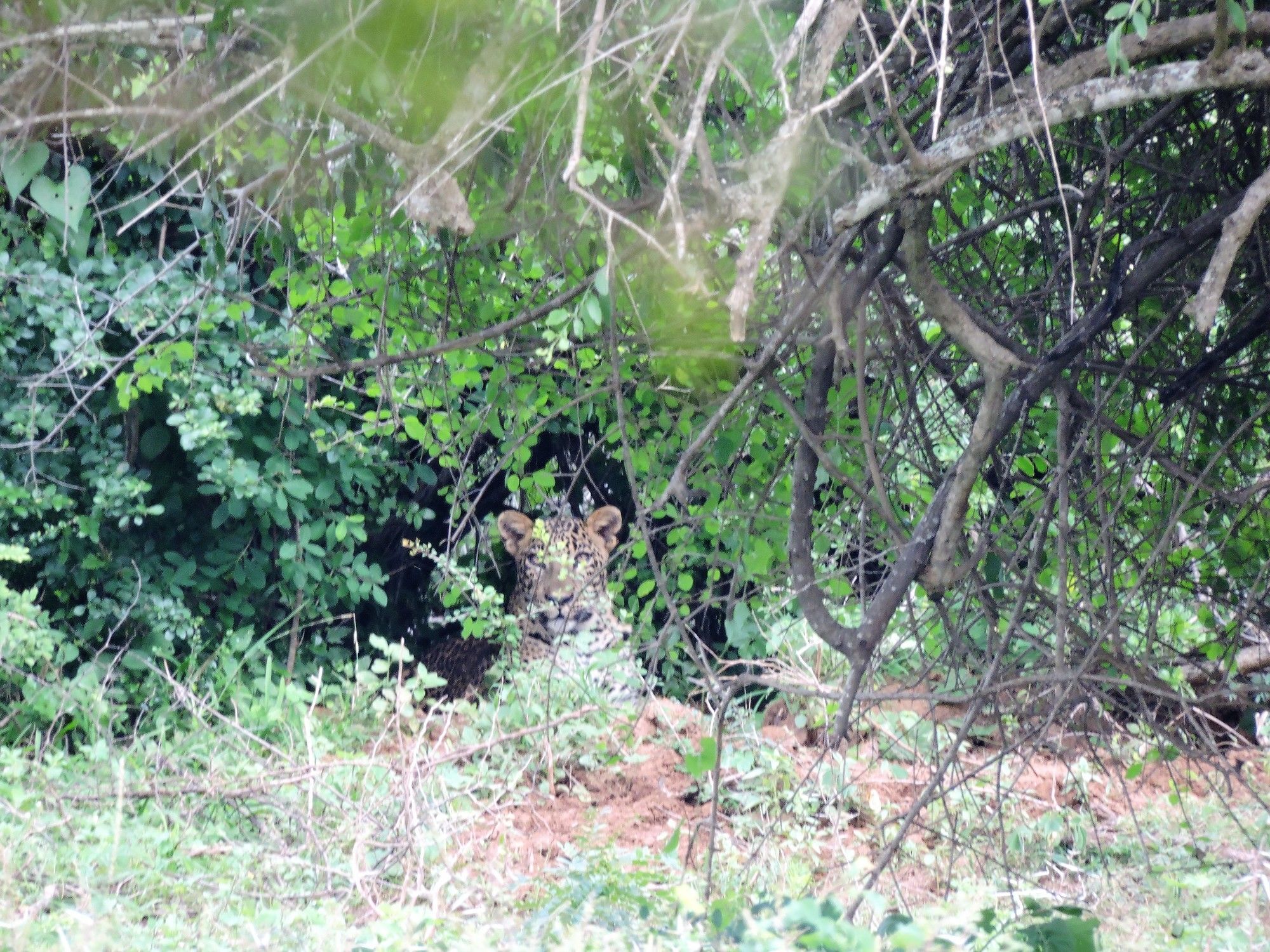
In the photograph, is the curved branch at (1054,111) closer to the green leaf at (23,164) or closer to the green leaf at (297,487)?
the green leaf at (23,164)

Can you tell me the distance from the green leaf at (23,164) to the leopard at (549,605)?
3.99m

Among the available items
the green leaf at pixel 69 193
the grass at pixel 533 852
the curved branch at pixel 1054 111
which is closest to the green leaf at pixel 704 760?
the grass at pixel 533 852

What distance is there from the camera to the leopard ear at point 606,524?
7.04 m

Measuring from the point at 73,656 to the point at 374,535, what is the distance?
1.94 m

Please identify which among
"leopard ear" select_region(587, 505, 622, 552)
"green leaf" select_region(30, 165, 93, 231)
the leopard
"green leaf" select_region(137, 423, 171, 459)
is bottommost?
the leopard

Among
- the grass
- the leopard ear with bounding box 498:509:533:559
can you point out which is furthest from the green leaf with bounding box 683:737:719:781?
the leopard ear with bounding box 498:509:533:559

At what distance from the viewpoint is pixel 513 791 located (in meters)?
4.76

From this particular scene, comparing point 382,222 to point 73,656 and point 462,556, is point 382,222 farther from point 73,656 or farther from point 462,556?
point 462,556

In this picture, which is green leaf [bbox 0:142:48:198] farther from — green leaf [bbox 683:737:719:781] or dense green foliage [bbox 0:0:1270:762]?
green leaf [bbox 683:737:719:781]

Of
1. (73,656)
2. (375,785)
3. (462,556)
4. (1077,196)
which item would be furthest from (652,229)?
(462,556)

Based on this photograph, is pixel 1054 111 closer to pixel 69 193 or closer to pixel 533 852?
pixel 69 193

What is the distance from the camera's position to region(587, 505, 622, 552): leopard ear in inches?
277

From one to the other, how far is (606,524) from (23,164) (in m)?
4.46

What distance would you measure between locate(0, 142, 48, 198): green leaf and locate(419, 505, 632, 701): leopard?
13.1 ft
